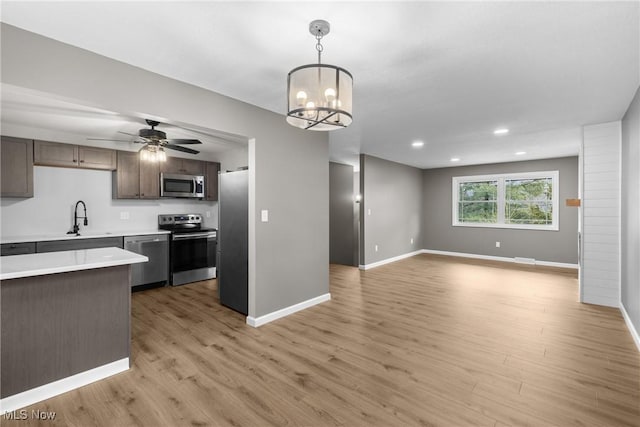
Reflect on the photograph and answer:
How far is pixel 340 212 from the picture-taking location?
23.3 feet

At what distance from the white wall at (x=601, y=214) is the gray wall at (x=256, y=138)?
357 cm

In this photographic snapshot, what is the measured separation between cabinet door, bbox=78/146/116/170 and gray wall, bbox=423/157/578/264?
24.6 ft

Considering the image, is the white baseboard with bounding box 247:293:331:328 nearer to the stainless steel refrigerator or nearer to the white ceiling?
the stainless steel refrigerator

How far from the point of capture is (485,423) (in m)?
1.86

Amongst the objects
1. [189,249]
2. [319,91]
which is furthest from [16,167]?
[319,91]

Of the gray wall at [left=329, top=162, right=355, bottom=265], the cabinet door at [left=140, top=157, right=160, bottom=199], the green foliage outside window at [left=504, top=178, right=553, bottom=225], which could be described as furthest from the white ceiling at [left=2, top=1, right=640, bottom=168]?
the green foliage outside window at [left=504, top=178, right=553, bottom=225]

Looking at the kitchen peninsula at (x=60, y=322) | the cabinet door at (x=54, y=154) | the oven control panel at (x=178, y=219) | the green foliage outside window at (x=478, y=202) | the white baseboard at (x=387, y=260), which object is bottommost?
the white baseboard at (x=387, y=260)

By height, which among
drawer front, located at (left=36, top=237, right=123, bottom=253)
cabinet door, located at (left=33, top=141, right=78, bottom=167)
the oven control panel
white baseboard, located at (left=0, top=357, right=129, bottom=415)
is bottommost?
white baseboard, located at (left=0, top=357, right=129, bottom=415)

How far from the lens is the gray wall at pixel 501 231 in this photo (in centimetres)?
655

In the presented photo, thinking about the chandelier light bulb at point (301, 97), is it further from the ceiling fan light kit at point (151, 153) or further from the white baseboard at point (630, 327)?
the white baseboard at point (630, 327)

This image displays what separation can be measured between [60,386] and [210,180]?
4.25m

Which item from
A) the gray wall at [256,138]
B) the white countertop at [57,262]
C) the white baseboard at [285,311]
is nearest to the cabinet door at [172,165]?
the gray wall at [256,138]

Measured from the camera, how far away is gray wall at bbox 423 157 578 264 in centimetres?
655

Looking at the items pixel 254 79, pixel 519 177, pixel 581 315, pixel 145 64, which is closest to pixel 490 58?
pixel 254 79
